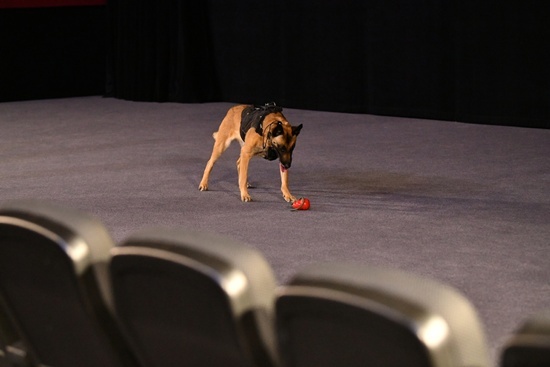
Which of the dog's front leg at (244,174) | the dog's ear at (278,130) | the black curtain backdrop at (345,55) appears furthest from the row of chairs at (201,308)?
the black curtain backdrop at (345,55)

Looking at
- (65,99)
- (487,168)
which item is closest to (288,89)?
(65,99)

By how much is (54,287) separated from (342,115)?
354 inches

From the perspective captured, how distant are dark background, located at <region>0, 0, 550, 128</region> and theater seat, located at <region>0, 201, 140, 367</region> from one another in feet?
25.1

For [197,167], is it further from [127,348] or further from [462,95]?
[127,348]

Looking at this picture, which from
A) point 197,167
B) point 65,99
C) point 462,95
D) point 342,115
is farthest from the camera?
point 65,99

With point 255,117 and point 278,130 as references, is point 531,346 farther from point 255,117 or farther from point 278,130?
point 255,117

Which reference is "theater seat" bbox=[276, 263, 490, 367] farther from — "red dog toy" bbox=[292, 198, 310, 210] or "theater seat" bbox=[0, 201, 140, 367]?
"red dog toy" bbox=[292, 198, 310, 210]

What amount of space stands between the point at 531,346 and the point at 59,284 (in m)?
0.87

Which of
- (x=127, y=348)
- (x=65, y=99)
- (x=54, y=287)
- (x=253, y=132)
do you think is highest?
(x=54, y=287)

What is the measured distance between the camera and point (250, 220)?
570cm

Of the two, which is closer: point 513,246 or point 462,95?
point 513,246

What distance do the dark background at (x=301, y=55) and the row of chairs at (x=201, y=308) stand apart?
7.71 meters

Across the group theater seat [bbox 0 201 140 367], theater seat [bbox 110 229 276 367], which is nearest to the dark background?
theater seat [bbox 0 201 140 367]

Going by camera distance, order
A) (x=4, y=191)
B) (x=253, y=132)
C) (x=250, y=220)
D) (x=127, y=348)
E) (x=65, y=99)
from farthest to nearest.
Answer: (x=65, y=99), (x=4, y=191), (x=253, y=132), (x=250, y=220), (x=127, y=348)
